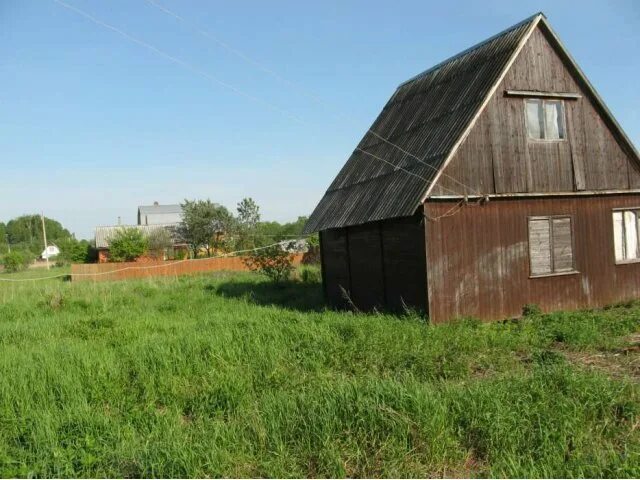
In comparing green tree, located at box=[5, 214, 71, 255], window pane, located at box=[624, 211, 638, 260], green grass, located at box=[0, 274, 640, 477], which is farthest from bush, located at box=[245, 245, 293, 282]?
green tree, located at box=[5, 214, 71, 255]

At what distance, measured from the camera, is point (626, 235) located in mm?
14328

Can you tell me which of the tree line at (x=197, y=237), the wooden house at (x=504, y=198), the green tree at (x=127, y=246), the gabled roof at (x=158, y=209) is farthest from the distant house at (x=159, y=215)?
the wooden house at (x=504, y=198)

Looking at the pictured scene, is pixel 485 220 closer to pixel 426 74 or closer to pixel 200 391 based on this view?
pixel 426 74

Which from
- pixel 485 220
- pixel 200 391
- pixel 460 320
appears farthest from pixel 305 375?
pixel 485 220

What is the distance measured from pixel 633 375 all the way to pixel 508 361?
1.53 metres

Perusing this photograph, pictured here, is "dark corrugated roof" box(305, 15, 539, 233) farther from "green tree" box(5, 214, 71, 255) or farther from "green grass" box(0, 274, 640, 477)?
"green tree" box(5, 214, 71, 255)

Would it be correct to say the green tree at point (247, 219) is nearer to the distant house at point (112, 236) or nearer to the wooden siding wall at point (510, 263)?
the distant house at point (112, 236)

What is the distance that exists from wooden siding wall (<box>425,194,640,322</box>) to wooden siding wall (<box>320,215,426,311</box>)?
46 cm

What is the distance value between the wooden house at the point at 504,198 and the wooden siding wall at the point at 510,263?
0.9 inches

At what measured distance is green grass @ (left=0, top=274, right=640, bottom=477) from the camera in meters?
5.01

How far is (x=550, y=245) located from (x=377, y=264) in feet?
13.0

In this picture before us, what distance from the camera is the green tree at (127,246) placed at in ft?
136

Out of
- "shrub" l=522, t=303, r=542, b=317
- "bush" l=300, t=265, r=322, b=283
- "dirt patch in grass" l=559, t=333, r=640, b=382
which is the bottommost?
"dirt patch in grass" l=559, t=333, r=640, b=382

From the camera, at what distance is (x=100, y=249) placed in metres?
50.3
